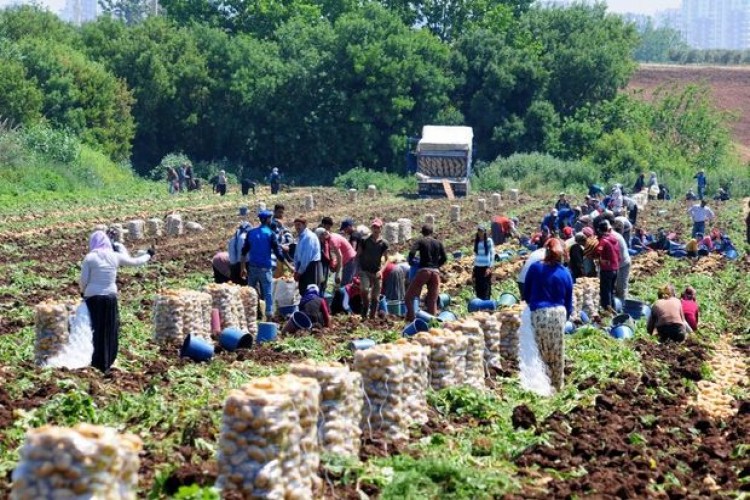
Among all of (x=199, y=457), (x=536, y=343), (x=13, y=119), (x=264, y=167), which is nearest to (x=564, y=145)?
(x=264, y=167)

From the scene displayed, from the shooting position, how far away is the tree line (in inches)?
2485

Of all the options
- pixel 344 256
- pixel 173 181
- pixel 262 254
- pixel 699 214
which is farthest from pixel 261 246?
pixel 173 181

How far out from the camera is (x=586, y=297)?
20.9 m

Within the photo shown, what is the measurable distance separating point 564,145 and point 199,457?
184ft

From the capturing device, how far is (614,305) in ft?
71.0

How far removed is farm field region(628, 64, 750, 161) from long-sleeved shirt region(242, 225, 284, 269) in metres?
91.7

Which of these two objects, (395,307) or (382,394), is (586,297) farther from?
(382,394)

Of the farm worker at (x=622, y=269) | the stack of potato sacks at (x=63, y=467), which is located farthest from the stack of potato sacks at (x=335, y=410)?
the farm worker at (x=622, y=269)

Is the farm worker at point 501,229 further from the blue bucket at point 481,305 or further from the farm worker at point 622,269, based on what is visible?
the blue bucket at point 481,305

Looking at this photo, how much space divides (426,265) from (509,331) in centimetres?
261

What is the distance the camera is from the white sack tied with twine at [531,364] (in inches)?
567

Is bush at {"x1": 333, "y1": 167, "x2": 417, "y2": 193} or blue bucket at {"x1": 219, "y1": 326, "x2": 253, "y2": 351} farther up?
blue bucket at {"x1": 219, "y1": 326, "x2": 253, "y2": 351}

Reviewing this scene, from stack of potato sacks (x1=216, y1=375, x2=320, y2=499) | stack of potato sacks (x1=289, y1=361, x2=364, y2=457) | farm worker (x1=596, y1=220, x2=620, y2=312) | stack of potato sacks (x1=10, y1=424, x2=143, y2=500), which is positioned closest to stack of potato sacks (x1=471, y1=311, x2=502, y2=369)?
stack of potato sacks (x1=289, y1=361, x2=364, y2=457)

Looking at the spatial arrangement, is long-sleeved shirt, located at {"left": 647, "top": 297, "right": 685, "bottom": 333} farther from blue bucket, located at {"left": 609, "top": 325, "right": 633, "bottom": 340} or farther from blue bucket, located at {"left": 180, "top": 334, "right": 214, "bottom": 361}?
blue bucket, located at {"left": 180, "top": 334, "right": 214, "bottom": 361}
